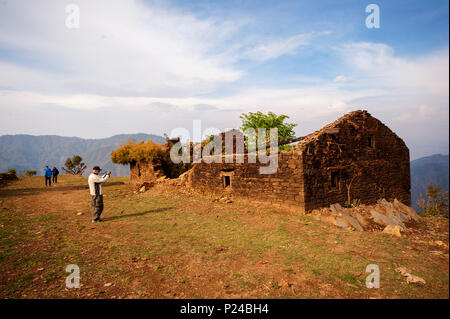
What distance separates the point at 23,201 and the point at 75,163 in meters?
45.2

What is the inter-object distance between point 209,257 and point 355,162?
829cm

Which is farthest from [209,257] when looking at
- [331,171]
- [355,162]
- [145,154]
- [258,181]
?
[145,154]

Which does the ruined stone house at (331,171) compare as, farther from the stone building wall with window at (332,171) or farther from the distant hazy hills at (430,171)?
the distant hazy hills at (430,171)

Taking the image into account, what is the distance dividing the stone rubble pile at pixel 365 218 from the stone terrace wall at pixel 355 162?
41 cm

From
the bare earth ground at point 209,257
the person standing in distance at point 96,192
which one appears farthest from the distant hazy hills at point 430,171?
the person standing in distance at point 96,192

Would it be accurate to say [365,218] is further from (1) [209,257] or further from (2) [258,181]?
(1) [209,257]

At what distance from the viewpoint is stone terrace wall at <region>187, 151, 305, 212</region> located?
877 centimetres

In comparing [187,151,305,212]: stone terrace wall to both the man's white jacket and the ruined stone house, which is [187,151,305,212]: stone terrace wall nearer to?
the ruined stone house

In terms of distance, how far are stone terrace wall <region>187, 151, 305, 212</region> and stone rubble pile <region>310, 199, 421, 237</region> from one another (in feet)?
3.40

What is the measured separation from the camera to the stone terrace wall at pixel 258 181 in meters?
8.77

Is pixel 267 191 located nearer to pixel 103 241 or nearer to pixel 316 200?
pixel 316 200
